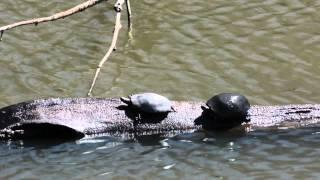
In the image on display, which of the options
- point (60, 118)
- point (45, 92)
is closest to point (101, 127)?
point (60, 118)

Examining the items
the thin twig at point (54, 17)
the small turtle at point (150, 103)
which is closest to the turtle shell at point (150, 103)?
the small turtle at point (150, 103)

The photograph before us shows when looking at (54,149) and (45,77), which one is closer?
(54,149)

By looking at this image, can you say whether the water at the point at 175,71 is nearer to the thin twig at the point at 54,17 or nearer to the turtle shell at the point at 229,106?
the turtle shell at the point at 229,106

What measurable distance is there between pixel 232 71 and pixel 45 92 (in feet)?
6.10

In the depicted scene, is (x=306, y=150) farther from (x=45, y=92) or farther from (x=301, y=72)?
(x=45, y=92)

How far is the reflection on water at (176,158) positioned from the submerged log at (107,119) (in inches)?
2.9

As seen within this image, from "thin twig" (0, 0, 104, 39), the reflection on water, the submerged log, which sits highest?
"thin twig" (0, 0, 104, 39)

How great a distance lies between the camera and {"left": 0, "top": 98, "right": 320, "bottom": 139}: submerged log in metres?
6.26

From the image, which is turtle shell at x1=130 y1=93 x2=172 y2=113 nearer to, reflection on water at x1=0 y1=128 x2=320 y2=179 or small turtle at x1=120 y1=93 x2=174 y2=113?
small turtle at x1=120 y1=93 x2=174 y2=113

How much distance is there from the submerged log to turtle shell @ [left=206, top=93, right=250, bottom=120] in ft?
0.47

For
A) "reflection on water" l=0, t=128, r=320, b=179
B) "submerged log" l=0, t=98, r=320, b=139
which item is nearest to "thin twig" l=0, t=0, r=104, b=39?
"submerged log" l=0, t=98, r=320, b=139

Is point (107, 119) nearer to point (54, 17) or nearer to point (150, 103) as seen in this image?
point (150, 103)

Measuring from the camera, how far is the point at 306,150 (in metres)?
6.27

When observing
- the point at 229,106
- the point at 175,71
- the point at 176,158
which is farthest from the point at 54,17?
the point at 175,71
